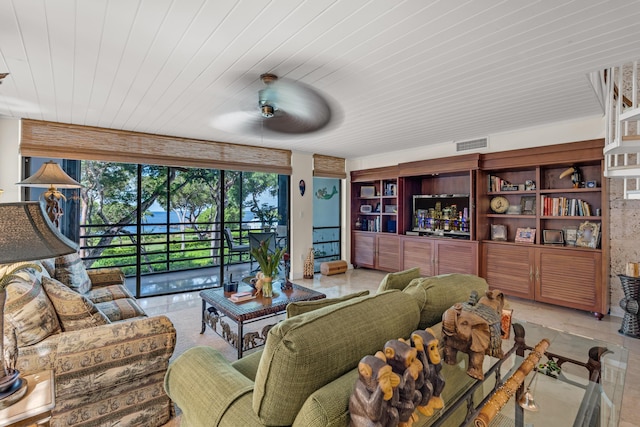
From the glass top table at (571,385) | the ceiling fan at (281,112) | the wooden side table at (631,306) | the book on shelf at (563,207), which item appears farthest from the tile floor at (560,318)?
the ceiling fan at (281,112)

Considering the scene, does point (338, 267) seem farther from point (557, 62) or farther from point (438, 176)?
point (557, 62)

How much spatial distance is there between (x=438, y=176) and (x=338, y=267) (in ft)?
8.27

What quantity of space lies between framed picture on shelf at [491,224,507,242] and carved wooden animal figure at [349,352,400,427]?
175 inches

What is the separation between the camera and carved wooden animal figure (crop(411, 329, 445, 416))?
0.96 meters

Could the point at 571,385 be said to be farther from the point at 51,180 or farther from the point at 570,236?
the point at 51,180

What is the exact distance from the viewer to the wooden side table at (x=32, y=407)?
1.14m

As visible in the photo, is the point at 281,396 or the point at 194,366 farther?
the point at 194,366

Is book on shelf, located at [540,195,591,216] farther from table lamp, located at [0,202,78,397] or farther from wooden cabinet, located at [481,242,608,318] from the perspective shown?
table lamp, located at [0,202,78,397]

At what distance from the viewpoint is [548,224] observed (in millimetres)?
4195

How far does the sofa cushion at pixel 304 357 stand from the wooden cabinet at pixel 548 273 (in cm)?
382

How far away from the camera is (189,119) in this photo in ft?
11.8

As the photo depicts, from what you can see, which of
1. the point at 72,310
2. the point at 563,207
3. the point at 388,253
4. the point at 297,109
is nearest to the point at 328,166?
the point at 388,253

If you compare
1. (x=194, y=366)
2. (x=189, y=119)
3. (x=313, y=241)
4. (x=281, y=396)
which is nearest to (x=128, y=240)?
(x=189, y=119)

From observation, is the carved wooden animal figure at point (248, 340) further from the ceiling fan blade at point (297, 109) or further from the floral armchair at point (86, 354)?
the ceiling fan blade at point (297, 109)
